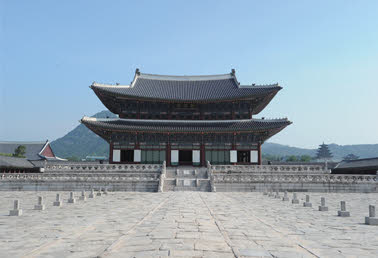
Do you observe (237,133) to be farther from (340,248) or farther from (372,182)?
(340,248)

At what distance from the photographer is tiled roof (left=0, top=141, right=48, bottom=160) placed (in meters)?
58.3

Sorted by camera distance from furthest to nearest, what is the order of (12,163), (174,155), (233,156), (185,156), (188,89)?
(188,89), (185,156), (174,155), (233,156), (12,163)

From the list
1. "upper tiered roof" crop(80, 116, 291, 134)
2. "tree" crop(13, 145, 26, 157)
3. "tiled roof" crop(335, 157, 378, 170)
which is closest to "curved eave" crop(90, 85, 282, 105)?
"upper tiered roof" crop(80, 116, 291, 134)

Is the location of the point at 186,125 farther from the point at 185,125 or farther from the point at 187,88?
the point at 187,88

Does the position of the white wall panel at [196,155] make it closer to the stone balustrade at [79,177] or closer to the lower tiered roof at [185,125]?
the lower tiered roof at [185,125]

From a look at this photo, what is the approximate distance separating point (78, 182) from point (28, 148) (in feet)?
137

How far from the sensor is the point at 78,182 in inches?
997

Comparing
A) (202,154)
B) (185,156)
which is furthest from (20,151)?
(202,154)

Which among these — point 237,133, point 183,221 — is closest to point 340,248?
point 183,221

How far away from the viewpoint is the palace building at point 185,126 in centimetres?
3644

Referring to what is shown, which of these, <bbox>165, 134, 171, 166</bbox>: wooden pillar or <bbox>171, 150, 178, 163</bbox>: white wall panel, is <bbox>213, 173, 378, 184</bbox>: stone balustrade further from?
<bbox>165, 134, 171, 166</bbox>: wooden pillar

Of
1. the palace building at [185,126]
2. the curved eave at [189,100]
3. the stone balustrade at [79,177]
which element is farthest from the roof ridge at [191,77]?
the stone balustrade at [79,177]

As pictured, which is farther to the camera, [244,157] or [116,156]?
[244,157]

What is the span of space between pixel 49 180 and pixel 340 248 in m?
25.2
